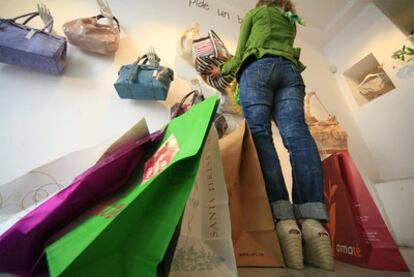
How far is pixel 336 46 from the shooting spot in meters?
2.17

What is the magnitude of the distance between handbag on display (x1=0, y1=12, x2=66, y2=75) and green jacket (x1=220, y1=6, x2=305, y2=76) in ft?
2.51

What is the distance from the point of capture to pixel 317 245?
0.44m

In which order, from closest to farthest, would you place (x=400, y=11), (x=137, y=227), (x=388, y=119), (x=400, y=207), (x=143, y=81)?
(x=137, y=227), (x=143, y=81), (x=400, y=207), (x=388, y=119), (x=400, y=11)

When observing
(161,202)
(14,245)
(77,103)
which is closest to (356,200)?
(161,202)

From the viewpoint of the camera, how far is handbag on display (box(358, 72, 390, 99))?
1.71 meters

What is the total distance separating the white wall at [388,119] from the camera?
1.11m

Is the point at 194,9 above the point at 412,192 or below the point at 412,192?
above

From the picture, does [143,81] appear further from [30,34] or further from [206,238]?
[206,238]

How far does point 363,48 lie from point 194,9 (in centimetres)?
160

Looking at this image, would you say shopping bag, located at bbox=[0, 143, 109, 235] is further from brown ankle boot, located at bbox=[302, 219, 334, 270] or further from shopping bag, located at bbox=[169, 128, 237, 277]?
brown ankle boot, located at bbox=[302, 219, 334, 270]

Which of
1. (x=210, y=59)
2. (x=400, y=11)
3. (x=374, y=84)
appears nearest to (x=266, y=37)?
(x=210, y=59)

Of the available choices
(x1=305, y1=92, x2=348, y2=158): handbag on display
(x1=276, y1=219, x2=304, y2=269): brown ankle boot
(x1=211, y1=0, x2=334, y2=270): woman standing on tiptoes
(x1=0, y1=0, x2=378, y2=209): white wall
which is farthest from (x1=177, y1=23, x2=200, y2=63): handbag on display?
(x1=276, y1=219, x2=304, y2=269): brown ankle boot

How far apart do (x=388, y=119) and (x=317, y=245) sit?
5.51ft

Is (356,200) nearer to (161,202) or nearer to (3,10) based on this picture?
(161,202)
